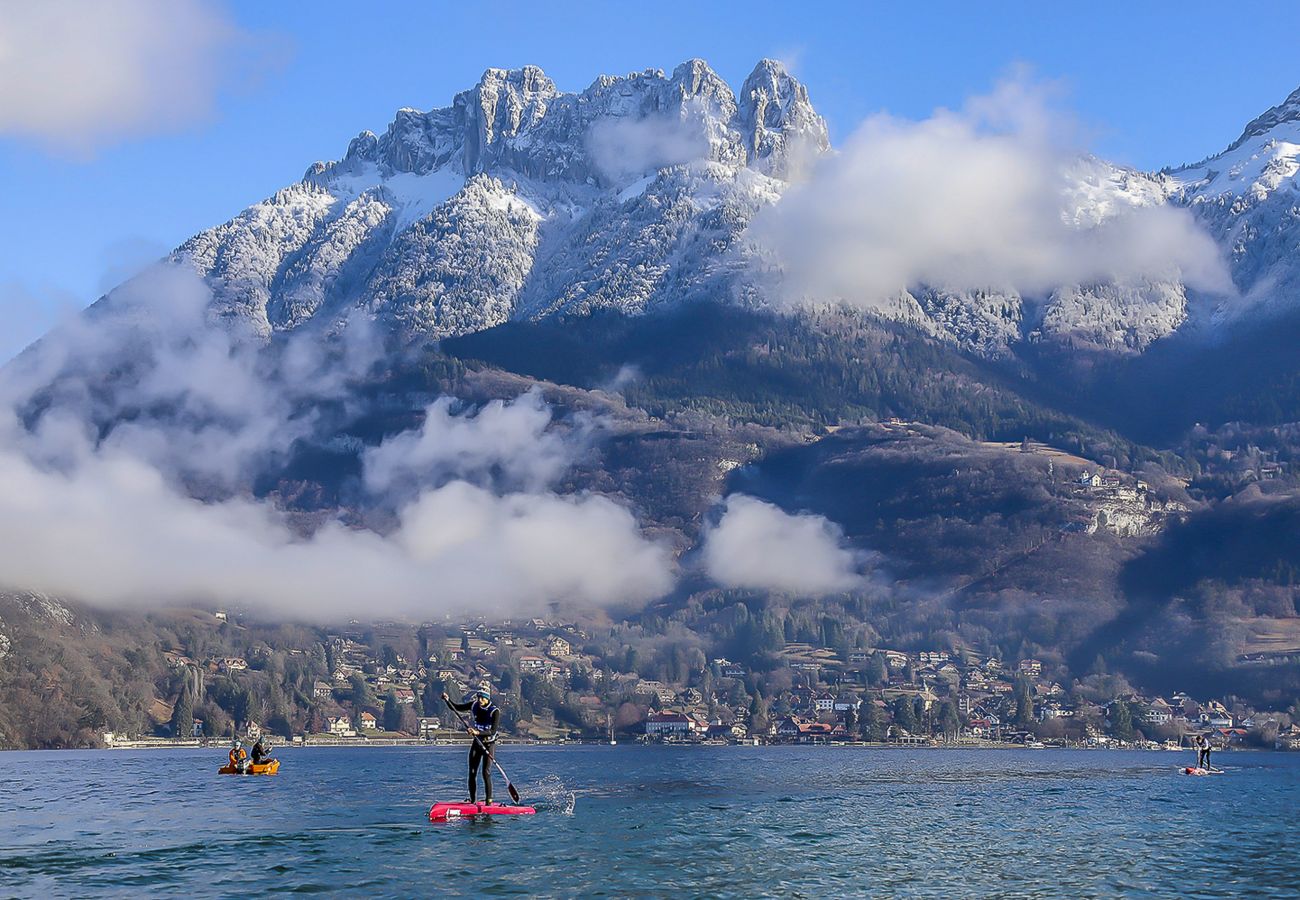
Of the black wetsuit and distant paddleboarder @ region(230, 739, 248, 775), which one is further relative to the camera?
distant paddleboarder @ region(230, 739, 248, 775)

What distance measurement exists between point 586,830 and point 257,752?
278 feet

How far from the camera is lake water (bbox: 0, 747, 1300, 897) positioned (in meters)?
64.2

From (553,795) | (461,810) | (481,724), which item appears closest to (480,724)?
(481,724)

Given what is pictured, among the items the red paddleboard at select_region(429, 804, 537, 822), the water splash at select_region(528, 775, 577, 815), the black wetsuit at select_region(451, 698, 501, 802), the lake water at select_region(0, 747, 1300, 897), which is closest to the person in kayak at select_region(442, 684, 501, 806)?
the black wetsuit at select_region(451, 698, 501, 802)

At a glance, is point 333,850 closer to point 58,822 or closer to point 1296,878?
point 58,822

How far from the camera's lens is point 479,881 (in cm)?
6291

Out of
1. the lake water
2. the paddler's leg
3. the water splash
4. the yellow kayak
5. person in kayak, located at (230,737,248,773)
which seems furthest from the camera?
the yellow kayak

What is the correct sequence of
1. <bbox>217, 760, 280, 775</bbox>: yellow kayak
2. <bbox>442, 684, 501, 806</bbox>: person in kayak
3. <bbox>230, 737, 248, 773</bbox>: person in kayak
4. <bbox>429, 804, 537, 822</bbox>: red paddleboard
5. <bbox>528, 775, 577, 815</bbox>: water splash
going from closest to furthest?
<bbox>442, 684, 501, 806</bbox>: person in kayak, <bbox>429, 804, 537, 822</bbox>: red paddleboard, <bbox>528, 775, 577, 815</bbox>: water splash, <bbox>230, 737, 248, 773</bbox>: person in kayak, <bbox>217, 760, 280, 775</bbox>: yellow kayak

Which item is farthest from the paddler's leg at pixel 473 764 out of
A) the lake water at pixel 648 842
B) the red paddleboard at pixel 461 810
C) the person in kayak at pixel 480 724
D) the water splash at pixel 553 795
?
the water splash at pixel 553 795

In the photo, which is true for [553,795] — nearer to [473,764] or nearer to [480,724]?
[473,764]

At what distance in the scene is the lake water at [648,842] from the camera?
64.2 m

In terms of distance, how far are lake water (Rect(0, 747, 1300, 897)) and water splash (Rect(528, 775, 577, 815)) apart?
1.60 ft

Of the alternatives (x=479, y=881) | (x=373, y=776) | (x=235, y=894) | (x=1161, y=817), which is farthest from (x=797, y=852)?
(x=373, y=776)

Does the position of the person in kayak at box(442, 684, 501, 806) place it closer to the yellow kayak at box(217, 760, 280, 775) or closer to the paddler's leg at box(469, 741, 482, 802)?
the paddler's leg at box(469, 741, 482, 802)
